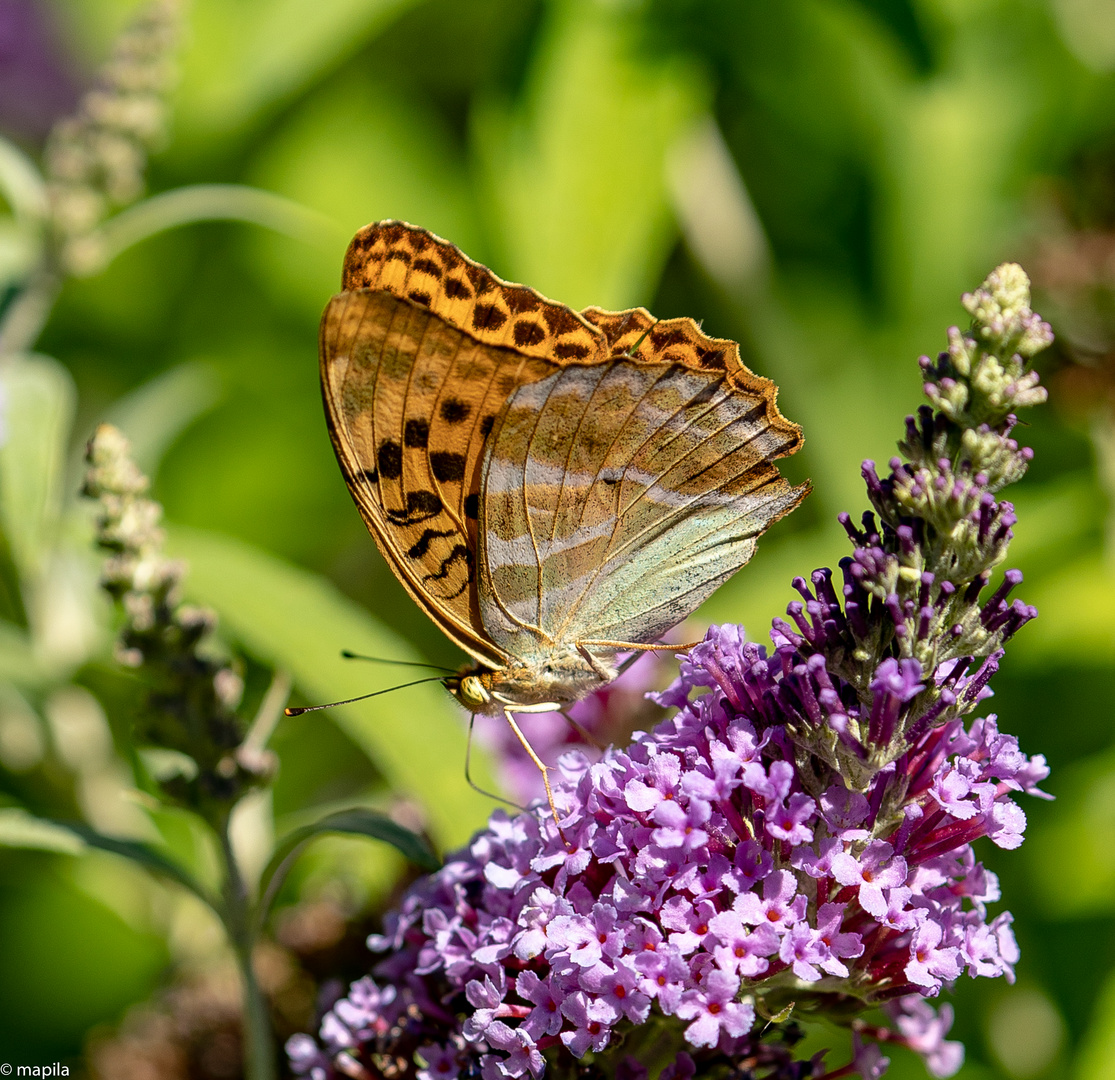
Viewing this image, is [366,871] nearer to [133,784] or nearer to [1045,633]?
[133,784]

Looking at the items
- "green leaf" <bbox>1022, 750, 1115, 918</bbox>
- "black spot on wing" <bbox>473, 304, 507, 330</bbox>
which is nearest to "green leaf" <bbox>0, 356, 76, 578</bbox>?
"black spot on wing" <bbox>473, 304, 507, 330</bbox>

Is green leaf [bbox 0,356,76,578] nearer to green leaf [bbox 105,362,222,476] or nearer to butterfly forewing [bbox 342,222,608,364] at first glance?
green leaf [bbox 105,362,222,476]

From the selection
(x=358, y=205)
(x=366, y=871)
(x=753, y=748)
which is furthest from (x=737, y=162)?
(x=753, y=748)

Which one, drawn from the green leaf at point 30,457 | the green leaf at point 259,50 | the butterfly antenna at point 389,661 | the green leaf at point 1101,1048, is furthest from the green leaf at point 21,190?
the green leaf at point 1101,1048

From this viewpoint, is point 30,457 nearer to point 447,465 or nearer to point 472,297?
point 447,465

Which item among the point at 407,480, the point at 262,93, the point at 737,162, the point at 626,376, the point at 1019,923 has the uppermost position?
the point at 262,93

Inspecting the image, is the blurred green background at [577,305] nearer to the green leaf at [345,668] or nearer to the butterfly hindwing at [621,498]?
the green leaf at [345,668]

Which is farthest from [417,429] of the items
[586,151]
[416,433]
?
[586,151]
